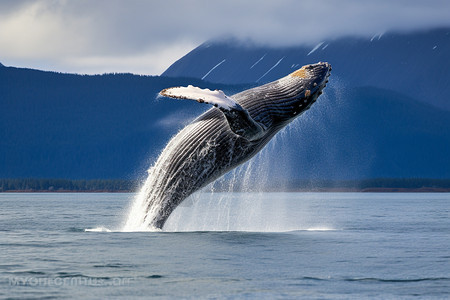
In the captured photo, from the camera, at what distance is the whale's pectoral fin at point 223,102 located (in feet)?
37.1

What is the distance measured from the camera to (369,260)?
39.3ft

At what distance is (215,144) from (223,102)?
6.74 ft

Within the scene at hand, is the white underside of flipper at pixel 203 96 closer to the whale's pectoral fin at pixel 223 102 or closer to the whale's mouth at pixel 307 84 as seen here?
the whale's pectoral fin at pixel 223 102

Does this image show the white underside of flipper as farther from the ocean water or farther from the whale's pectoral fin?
the ocean water

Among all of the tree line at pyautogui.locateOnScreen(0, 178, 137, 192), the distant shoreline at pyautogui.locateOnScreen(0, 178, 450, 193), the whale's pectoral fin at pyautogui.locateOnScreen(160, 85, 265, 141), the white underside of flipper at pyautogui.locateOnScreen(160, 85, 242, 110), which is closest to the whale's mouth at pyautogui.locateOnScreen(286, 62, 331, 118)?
the whale's pectoral fin at pyautogui.locateOnScreen(160, 85, 265, 141)

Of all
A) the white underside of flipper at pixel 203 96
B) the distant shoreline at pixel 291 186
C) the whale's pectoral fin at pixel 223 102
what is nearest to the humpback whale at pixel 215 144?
the whale's pectoral fin at pixel 223 102

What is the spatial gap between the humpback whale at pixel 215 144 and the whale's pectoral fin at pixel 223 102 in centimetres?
91

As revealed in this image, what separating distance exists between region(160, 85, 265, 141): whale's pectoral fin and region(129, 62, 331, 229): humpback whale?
91 centimetres

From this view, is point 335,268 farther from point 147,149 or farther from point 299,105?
point 147,149

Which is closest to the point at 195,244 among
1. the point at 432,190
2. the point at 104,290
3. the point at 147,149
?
the point at 104,290

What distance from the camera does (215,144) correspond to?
13336 mm

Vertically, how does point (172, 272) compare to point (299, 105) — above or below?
below

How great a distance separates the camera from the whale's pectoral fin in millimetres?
11305

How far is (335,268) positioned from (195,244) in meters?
3.22
